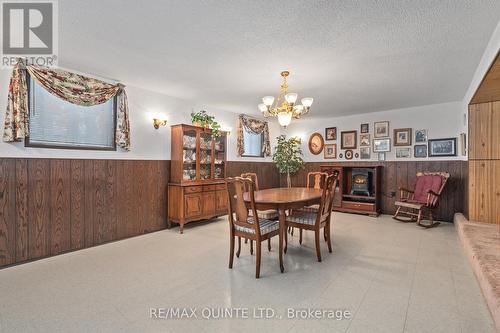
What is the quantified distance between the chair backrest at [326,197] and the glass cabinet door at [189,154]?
2497mm

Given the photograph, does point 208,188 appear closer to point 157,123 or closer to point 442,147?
point 157,123

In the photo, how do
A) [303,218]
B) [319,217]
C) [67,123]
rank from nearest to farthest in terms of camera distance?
[319,217], [303,218], [67,123]

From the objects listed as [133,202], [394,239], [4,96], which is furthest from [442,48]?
[4,96]

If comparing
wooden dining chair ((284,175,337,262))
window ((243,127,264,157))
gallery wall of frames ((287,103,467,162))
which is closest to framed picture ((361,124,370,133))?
gallery wall of frames ((287,103,467,162))

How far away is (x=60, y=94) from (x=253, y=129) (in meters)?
4.15

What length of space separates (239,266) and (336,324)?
1282 mm

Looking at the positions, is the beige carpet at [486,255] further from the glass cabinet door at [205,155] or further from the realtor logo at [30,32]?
the realtor logo at [30,32]

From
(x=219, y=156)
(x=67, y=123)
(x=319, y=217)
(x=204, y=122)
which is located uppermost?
(x=204, y=122)

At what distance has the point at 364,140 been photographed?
6188 mm

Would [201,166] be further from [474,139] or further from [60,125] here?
[474,139]

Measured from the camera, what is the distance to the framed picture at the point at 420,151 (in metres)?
5.44

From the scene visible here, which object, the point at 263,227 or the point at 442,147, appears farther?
the point at 442,147

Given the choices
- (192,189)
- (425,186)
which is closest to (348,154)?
(425,186)

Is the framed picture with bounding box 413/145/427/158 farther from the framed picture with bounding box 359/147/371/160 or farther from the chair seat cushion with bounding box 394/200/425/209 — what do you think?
the chair seat cushion with bounding box 394/200/425/209
